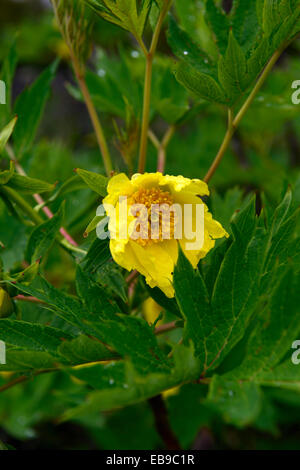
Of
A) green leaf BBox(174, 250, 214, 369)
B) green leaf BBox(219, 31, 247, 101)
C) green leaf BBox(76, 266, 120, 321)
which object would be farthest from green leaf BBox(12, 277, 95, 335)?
green leaf BBox(219, 31, 247, 101)

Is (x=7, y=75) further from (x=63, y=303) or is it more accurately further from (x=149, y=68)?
(x=63, y=303)

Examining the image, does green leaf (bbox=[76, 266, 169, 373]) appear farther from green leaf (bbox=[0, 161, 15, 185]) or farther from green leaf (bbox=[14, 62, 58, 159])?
green leaf (bbox=[14, 62, 58, 159])

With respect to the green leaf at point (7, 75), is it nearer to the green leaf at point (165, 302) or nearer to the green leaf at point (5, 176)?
the green leaf at point (5, 176)

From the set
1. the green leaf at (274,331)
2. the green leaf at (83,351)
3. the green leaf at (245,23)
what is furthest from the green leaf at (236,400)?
the green leaf at (245,23)

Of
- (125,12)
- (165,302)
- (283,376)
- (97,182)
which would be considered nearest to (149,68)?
(125,12)
